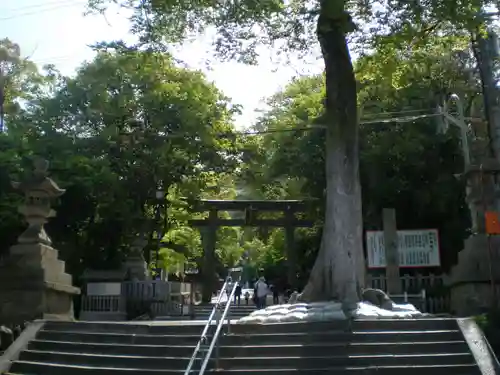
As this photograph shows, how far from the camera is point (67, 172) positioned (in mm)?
19156

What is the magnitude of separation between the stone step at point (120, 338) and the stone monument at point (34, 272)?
1587mm

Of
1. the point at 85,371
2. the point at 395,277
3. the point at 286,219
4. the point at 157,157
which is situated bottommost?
the point at 85,371

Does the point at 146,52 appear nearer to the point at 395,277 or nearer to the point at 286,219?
the point at 395,277

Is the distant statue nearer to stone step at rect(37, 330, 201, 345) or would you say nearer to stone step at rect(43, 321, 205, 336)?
stone step at rect(43, 321, 205, 336)

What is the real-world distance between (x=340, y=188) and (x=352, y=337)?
3.94 meters

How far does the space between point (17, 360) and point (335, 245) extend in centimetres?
641

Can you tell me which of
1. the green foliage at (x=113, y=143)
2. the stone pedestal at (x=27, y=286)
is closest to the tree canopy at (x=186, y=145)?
the green foliage at (x=113, y=143)

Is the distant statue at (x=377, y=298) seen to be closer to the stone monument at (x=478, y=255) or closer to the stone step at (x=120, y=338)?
the stone monument at (x=478, y=255)

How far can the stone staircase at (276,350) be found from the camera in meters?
8.39

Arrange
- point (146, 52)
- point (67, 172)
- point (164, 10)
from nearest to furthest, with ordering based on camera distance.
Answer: point (164, 10) → point (146, 52) → point (67, 172)

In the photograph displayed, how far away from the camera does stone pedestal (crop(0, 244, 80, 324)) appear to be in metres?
12.1

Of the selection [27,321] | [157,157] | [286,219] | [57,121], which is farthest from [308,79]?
[27,321]

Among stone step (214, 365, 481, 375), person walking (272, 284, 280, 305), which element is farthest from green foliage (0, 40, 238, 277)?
stone step (214, 365, 481, 375)

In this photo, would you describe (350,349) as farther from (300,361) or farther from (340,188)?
(340,188)
